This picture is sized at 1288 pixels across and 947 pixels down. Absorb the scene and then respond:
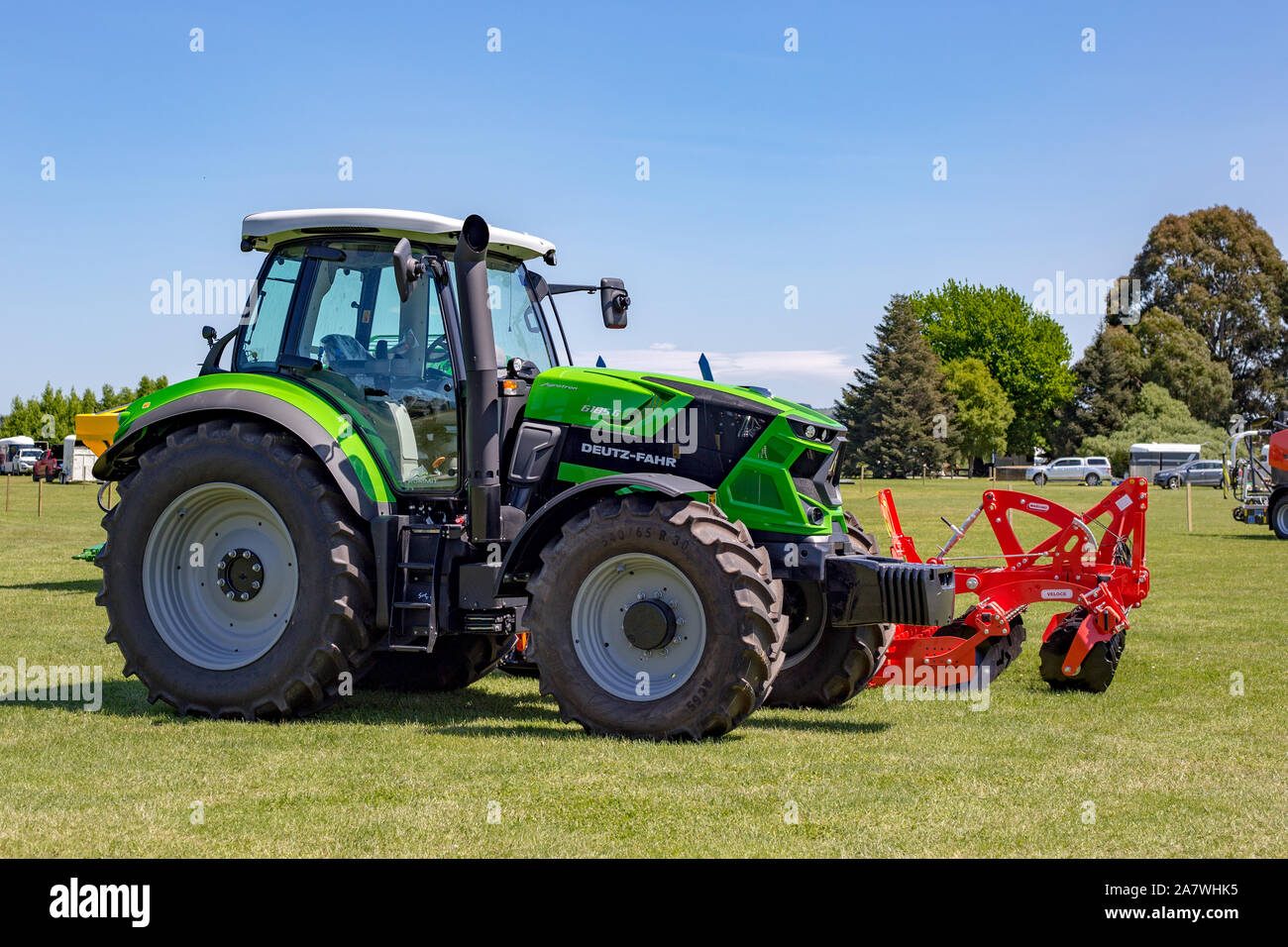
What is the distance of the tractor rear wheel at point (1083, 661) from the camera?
9297mm

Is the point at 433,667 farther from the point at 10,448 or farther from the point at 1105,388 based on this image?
the point at 10,448

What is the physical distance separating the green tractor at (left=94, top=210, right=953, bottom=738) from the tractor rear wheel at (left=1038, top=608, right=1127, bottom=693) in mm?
1614

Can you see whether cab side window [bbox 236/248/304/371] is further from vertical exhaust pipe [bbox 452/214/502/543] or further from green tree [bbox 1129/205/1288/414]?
green tree [bbox 1129/205/1288/414]

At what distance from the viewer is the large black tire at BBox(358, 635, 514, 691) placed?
31.1 feet

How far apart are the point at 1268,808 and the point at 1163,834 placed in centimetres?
83

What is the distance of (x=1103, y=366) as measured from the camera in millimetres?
86312

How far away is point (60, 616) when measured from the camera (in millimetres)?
13453

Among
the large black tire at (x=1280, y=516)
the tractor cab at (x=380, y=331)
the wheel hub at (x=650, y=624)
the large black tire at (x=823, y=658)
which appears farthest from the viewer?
the large black tire at (x=1280, y=516)

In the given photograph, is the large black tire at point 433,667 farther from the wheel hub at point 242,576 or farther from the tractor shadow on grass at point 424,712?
the wheel hub at point 242,576

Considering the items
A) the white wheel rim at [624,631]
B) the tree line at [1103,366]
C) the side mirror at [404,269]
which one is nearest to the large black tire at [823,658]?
the white wheel rim at [624,631]

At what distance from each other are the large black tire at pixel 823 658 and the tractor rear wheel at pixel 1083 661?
1360mm

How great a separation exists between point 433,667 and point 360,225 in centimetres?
320

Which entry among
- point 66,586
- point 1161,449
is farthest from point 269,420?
point 1161,449

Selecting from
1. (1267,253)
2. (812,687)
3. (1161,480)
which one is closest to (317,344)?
(812,687)
